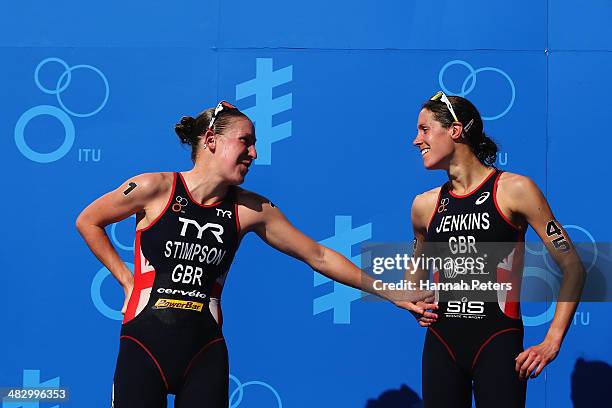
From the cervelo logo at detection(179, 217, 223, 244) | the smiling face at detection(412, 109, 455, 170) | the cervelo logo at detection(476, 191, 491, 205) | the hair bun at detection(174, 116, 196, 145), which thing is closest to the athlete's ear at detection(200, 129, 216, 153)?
the hair bun at detection(174, 116, 196, 145)

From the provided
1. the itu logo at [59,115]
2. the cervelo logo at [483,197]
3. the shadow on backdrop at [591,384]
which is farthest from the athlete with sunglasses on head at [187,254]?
the shadow on backdrop at [591,384]

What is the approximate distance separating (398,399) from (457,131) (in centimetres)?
192

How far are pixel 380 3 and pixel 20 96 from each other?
2229mm

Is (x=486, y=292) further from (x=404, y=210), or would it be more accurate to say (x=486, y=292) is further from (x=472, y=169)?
(x=404, y=210)

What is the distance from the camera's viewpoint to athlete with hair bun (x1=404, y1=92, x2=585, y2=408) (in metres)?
3.42

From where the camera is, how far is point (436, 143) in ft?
12.3

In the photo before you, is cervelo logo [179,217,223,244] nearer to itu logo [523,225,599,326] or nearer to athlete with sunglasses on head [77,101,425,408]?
athlete with sunglasses on head [77,101,425,408]

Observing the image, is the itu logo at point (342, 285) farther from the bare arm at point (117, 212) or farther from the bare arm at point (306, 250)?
the bare arm at point (117, 212)

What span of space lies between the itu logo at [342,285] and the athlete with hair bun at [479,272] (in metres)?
1.12

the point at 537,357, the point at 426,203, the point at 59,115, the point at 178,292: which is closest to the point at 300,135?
the point at 426,203

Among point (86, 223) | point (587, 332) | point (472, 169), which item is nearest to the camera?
point (86, 223)

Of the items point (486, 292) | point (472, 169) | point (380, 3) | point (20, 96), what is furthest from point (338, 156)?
point (20, 96)

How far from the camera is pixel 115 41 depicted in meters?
4.93

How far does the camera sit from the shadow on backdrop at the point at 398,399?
4918 millimetres
